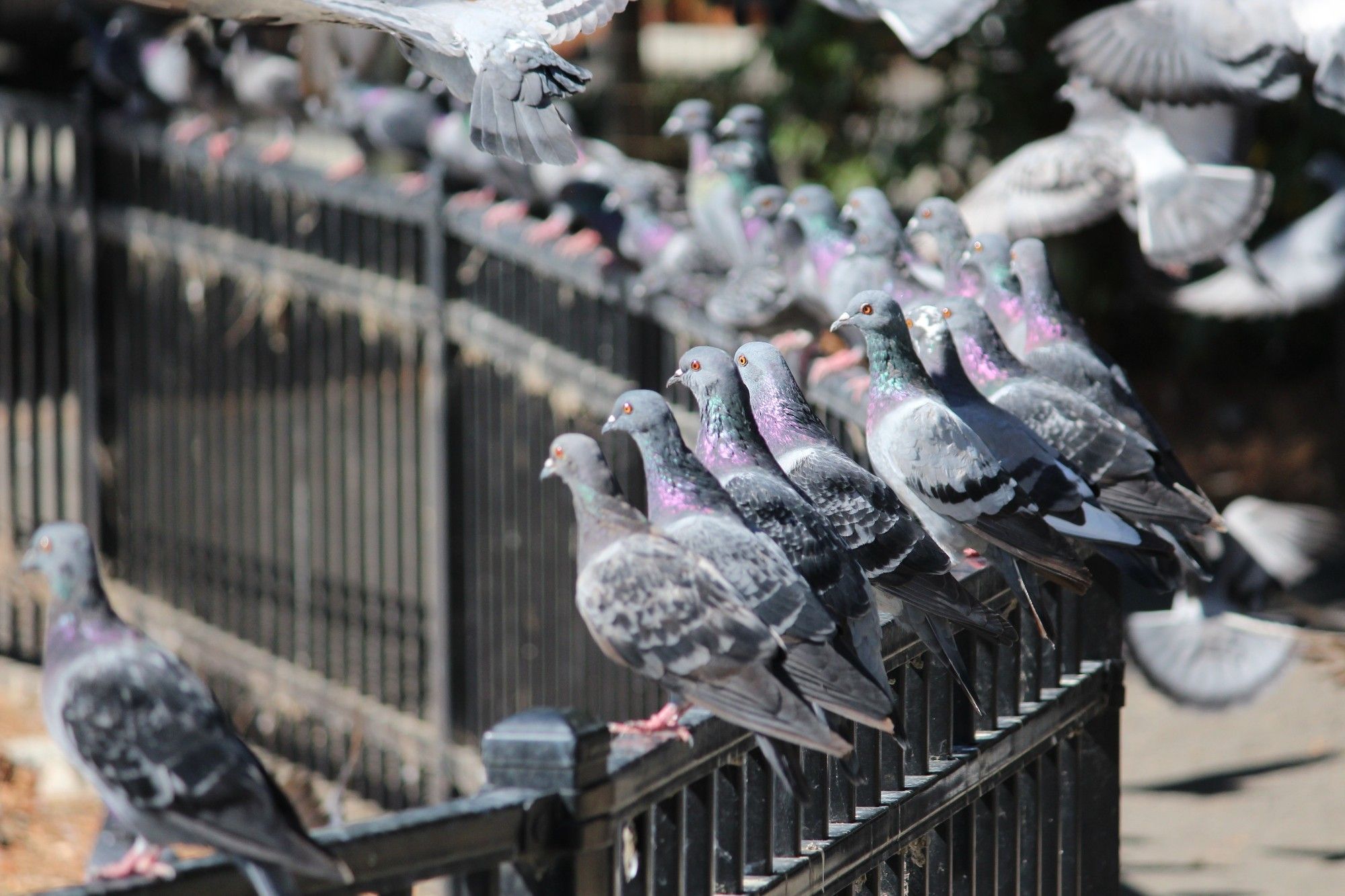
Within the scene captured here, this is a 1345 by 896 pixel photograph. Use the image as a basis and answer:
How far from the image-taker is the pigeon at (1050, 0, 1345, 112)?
4797 mm

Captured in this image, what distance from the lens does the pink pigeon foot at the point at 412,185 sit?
5.96 m

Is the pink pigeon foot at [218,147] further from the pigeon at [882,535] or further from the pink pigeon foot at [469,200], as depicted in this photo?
the pigeon at [882,535]

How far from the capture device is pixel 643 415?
227cm

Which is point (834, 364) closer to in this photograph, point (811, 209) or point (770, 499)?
point (811, 209)

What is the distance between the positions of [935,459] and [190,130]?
17.8 ft

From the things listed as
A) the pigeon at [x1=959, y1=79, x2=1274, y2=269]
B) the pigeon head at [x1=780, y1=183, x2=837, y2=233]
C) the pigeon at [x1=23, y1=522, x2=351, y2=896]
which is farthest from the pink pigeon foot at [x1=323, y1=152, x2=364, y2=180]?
the pigeon at [x1=23, y1=522, x2=351, y2=896]

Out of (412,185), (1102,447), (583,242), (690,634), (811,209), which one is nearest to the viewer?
(690,634)

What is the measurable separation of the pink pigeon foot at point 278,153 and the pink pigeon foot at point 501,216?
994 millimetres

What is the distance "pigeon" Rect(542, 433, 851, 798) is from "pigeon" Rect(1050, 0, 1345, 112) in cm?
330

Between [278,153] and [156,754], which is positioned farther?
[278,153]

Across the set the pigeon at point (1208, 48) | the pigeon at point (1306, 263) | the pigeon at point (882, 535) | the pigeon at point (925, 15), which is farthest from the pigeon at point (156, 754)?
the pigeon at point (1306, 263)

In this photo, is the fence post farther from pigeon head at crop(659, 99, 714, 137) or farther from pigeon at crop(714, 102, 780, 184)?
pigeon head at crop(659, 99, 714, 137)

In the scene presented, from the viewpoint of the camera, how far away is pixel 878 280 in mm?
4348

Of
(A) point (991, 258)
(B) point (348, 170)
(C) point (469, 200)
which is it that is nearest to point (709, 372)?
(A) point (991, 258)
